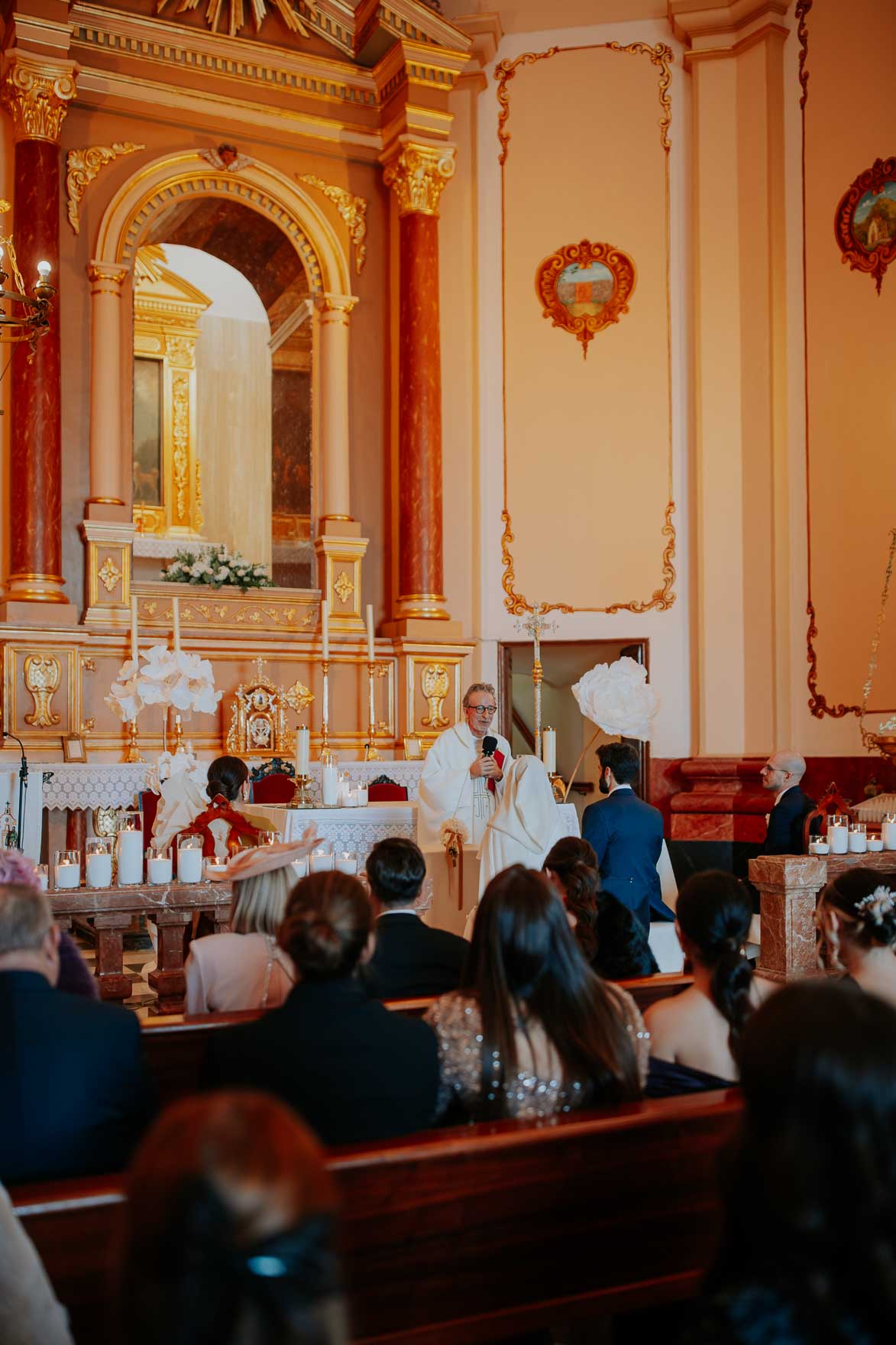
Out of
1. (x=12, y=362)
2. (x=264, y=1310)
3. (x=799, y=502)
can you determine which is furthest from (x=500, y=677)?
(x=264, y=1310)

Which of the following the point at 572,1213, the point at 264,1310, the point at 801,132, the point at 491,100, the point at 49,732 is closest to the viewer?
the point at 264,1310

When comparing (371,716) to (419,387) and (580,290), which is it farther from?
(580,290)

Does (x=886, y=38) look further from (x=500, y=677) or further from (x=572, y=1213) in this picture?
(x=572, y=1213)

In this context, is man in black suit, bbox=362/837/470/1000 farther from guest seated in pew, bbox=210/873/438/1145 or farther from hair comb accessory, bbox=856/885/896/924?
hair comb accessory, bbox=856/885/896/924

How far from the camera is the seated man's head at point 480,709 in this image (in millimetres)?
7211

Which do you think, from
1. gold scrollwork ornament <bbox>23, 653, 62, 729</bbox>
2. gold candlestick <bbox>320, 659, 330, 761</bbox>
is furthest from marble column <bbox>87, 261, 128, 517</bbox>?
gold candlestick <bbox>320, 659, 330, 761</bbox>

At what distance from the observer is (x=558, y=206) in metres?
11.3

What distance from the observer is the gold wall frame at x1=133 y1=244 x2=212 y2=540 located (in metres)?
11.7

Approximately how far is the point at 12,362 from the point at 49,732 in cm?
280

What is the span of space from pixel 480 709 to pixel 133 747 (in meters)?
3.36

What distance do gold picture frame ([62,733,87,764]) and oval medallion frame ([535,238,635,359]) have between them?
5.44m

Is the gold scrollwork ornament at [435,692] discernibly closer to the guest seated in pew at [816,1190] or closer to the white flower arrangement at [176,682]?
the white flower arrangement at [176,682]

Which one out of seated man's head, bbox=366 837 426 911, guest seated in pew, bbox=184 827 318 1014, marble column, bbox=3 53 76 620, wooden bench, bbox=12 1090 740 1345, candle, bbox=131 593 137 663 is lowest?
wooden bench, bbox=12 1090 740 1345

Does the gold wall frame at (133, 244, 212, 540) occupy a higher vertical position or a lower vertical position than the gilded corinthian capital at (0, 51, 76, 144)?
lower
